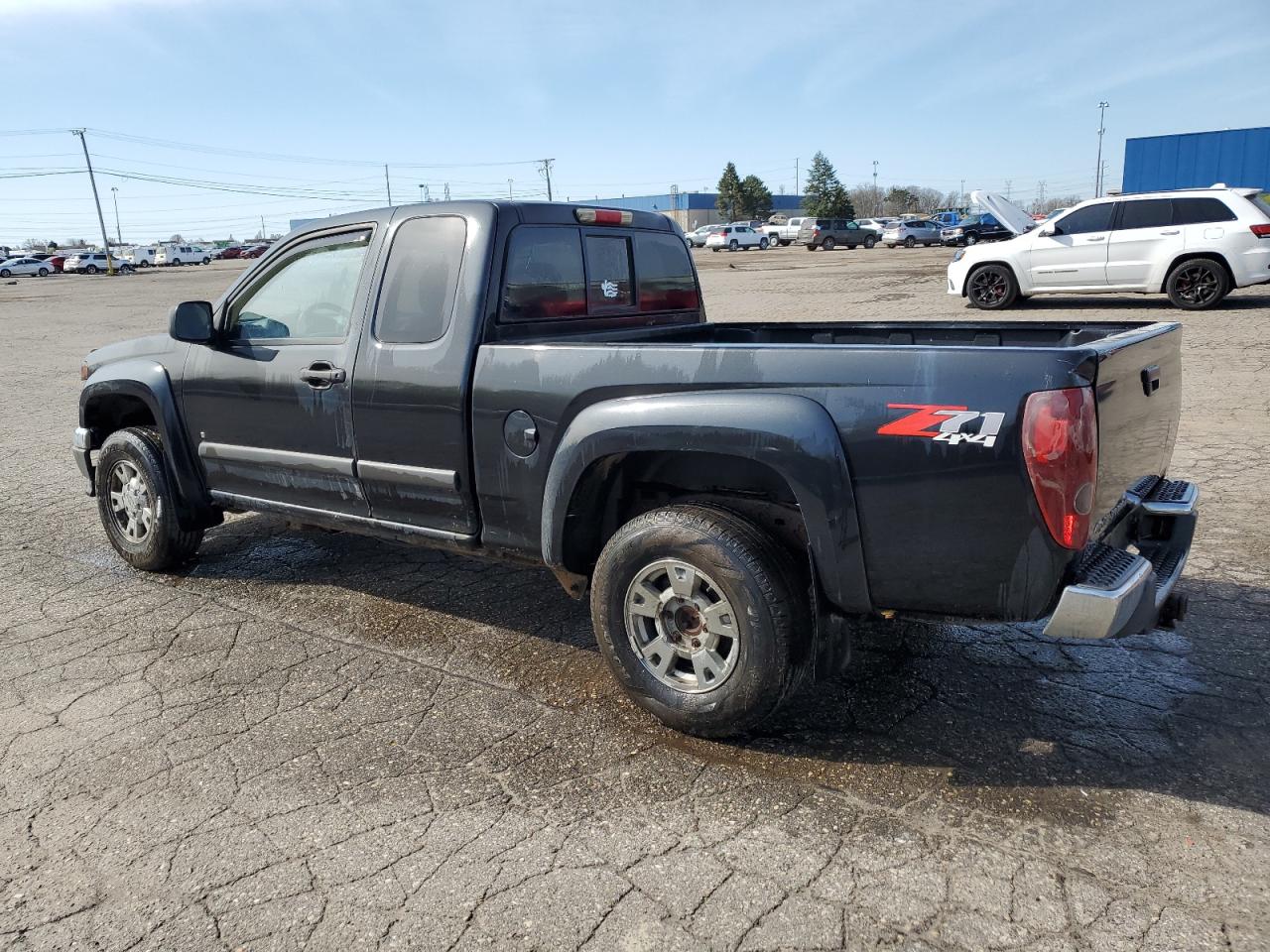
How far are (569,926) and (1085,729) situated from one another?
1.96 m

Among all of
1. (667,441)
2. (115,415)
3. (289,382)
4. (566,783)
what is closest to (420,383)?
(289,382)

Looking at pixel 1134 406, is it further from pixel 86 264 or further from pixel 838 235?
pixel 86 264

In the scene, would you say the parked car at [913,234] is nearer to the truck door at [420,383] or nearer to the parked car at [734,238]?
the parked car at [734,238]

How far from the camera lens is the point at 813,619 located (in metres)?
3.22

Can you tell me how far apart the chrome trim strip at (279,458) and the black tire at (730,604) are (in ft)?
4.78

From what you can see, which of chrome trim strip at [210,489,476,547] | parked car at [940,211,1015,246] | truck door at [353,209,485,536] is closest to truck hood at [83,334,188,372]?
chrome trim strip at [210,489,476,547]

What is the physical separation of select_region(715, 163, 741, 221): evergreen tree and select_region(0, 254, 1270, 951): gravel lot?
4092 inches

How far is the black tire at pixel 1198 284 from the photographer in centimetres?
1361

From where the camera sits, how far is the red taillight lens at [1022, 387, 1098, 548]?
8.79 feet

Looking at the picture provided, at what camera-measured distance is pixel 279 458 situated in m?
4.54

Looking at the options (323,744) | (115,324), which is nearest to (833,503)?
(323,744)

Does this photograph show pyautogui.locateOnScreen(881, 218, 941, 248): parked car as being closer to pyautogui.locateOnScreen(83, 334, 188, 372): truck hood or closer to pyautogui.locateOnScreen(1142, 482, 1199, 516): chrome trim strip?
pyautogui.locateOnScreen(83, 334, 188, 372): truck hood

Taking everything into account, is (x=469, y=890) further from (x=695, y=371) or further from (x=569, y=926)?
(x=695, y=371)

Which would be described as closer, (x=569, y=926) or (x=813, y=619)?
(x=569, y=926)
